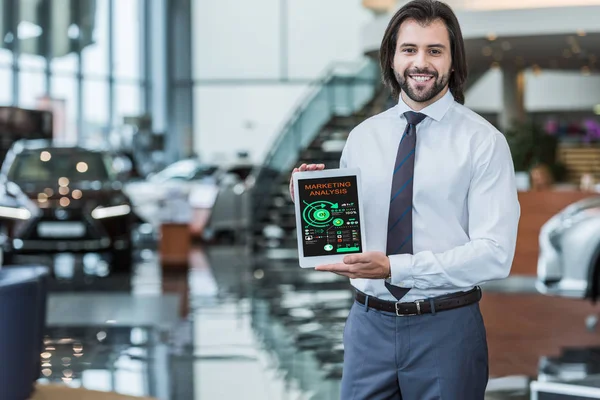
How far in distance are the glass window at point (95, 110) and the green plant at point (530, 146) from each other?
19.0 metres

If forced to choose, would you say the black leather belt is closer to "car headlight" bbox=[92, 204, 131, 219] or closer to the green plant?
"car headlight" bbox=[92, 204, 131, 219]

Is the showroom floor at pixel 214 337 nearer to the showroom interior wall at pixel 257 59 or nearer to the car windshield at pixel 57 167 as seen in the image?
the car windshield at pixel 57 167

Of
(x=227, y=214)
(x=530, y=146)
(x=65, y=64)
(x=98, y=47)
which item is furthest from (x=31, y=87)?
(x=530, y=146)

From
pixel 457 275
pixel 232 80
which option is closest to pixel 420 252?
pixel 457 275

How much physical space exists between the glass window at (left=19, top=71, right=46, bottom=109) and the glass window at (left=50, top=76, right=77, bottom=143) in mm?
770

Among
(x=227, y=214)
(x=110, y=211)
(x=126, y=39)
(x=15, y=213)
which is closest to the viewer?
(x=15, y=213)

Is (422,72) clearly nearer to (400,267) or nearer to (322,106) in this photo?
(400,267)

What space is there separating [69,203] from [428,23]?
9.66 meters

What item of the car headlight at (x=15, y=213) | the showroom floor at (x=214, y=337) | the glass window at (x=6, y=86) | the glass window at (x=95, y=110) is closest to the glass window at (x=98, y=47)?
the glass window at (x=95, y=110)

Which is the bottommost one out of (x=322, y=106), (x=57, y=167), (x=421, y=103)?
(x=57, y=167)

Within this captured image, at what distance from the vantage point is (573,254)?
905cm

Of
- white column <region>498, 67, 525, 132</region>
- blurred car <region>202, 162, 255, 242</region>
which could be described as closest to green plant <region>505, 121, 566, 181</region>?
blurred car <region>202, 162, 255, 242</region>

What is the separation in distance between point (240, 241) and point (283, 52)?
64.1ft

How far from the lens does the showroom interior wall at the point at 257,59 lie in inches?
1462
